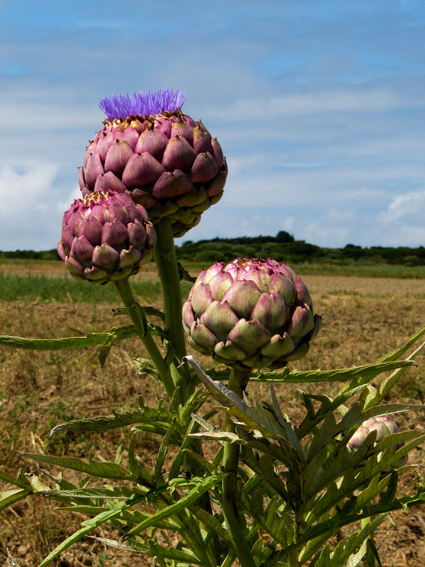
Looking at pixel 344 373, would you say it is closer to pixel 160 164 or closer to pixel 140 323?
pixel 140 323

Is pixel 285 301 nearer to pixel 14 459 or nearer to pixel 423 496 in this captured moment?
pixel 423 496

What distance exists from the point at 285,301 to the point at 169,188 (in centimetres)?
35

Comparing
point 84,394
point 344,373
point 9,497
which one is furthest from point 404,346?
point 84,394

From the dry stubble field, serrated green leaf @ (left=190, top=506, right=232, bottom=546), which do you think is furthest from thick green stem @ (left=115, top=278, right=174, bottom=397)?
the dry stubble field

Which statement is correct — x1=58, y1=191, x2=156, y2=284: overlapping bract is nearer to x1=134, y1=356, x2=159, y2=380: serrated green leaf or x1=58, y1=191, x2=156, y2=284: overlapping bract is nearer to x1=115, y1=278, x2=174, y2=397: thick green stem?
x1=115, y1=278, x2=174, y2=397: thick green stem

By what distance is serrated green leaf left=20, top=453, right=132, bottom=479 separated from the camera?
2.80ft

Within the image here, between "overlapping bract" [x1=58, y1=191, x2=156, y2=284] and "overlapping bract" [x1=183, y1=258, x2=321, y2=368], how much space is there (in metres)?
0.19

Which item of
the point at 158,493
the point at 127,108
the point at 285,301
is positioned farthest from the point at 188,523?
the point at 127,108

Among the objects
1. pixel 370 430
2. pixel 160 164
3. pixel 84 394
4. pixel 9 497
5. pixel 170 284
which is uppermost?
pixel 160 164

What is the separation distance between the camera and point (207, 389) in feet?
2.44

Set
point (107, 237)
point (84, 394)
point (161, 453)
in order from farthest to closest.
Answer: point (84, 394) < point (107, 237) < point (161, 453)

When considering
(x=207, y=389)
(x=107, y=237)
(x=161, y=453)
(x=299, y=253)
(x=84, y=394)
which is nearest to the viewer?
(x=207, y=389)

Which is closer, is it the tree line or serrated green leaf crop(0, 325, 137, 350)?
serrated green leaf crop(0, 325, 137, 350)

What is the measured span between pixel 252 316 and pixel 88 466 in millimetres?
343
